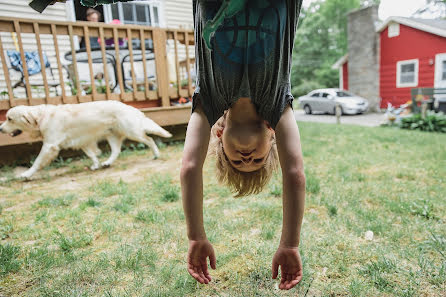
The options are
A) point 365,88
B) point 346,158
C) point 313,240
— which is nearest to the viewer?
point 313,240

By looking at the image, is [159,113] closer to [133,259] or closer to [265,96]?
[133,259]

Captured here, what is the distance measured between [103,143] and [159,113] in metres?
1.23

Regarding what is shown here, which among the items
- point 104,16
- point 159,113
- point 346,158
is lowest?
point 346,158

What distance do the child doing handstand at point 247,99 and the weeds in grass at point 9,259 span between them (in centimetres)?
140

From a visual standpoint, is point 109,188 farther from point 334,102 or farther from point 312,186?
point 334,102

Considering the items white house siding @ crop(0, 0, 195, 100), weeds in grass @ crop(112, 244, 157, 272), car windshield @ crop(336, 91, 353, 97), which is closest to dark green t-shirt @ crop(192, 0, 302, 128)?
weeds in grass @ crop(112, 244, 157, 272)

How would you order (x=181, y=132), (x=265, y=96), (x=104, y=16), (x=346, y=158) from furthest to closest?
(x=104, y=16) < (x=181, y=132) < (x=346, y=158) < (x=265, y=96)

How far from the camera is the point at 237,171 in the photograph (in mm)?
1732

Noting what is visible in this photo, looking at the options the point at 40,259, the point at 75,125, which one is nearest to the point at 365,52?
the point at 75,125

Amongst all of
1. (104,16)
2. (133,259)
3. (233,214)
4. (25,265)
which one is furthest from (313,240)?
(104,16)

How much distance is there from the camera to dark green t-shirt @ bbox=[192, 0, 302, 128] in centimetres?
127

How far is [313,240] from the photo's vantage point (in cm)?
238

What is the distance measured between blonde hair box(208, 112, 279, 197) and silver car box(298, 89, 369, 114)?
16.0m

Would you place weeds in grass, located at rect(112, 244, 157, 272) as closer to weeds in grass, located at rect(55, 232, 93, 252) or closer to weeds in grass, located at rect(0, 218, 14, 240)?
weeds in grass, located at rect(55, 232, 93, 252)
